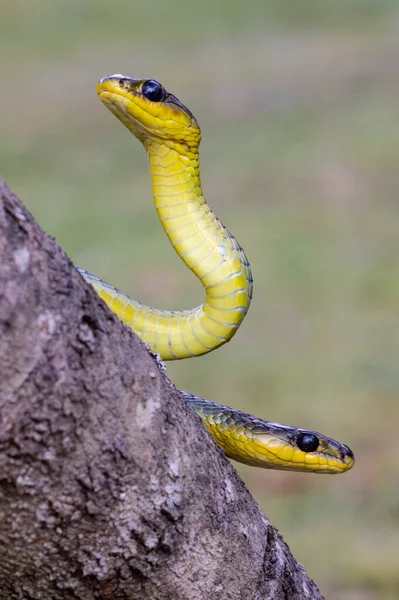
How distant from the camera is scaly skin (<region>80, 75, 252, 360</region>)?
2.62 metres

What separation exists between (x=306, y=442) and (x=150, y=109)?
120 cm

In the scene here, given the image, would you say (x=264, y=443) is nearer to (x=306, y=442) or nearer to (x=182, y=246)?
(x=306, y=442)

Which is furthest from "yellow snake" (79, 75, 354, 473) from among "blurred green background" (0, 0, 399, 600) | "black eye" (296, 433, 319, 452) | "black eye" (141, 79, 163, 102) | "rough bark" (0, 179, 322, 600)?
"blurred green background" (0, 0, 399, 600)

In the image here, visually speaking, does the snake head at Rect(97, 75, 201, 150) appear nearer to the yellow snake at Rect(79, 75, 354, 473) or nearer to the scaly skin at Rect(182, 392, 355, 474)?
the yellow snake at Rect(79, 75, 354, 473)

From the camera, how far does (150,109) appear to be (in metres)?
2.75

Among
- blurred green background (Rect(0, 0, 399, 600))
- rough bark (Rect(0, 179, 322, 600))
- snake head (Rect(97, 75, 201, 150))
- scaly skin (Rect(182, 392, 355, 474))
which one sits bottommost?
rough bark (Rect(0, 179, 322, 600))

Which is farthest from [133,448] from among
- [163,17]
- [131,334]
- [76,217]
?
[163,17]

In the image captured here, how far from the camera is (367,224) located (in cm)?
1325

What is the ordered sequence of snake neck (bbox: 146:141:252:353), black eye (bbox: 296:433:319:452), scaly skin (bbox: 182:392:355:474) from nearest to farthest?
snake neck (bbox: 146:141:252:353)
scaly skin (bbox: 182:392:355:474)
black eye (bbox: 296:433:319:452)

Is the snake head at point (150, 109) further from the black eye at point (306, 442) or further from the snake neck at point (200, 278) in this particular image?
the black eye at point (306, 442)

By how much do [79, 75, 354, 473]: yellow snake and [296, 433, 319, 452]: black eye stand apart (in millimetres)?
381

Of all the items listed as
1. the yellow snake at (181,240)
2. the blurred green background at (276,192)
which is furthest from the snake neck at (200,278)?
the blurred green background at (276,192)

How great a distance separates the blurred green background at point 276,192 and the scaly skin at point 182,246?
420 cm

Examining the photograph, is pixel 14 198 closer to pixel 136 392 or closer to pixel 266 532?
pixel 136 392
